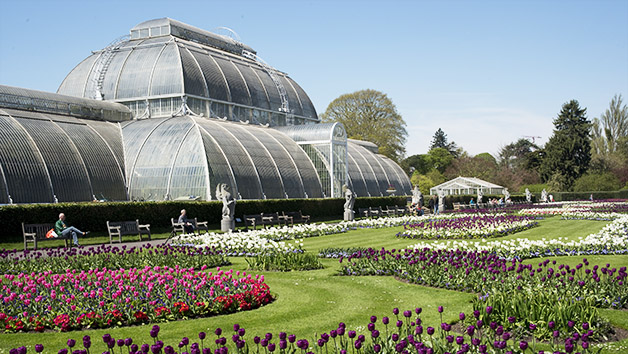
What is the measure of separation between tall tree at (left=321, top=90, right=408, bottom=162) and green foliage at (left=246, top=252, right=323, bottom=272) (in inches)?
2800

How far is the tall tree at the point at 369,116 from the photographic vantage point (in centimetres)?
8638

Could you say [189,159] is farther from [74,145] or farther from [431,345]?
[431,345]

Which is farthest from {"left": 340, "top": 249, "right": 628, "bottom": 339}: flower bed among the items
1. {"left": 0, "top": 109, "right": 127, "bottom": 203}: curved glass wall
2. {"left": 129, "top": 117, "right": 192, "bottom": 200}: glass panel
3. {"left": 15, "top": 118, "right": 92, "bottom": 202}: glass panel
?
{"left": 129, "top": 117, "right": 192, "bottom": 200}: glass panel

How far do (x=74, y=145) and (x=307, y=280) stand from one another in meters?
25.9

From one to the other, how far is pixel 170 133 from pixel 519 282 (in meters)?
32.4

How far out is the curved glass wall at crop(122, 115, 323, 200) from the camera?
36344mm

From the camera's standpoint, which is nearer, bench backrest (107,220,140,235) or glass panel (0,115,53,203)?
bench backrest (107,220,140,235)

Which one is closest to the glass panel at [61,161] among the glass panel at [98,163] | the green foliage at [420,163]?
the glass panel at [98,163]

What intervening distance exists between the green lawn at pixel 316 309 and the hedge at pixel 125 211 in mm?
14233

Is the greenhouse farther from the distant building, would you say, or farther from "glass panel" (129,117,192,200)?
"glass panel" (129,117,192,200)

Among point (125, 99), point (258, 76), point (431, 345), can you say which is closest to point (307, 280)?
point (431, 345)

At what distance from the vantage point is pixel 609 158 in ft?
302

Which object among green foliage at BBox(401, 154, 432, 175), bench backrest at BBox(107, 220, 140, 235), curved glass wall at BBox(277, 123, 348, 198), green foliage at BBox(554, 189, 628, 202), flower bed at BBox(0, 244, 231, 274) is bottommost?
flower bed at BBox(0, 244, 231, 274)

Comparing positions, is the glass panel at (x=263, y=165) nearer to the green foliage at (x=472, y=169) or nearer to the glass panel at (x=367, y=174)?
the glass panel at (x=367, y=174)
